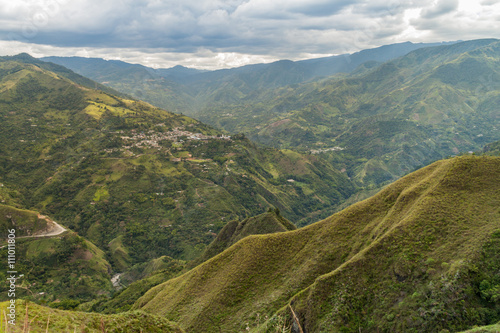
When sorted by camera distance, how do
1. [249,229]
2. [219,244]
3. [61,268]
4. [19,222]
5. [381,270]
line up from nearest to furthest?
[381,270] → [249,229] → [219,244] → [61,268] → [19,222]

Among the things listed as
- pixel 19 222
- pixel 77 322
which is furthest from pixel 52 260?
→ pixel 77 322

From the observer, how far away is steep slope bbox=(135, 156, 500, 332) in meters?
25.9

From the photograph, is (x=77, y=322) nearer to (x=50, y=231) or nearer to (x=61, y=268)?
(x=61, y=268)

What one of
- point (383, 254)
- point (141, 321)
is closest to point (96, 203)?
point (141, 321)

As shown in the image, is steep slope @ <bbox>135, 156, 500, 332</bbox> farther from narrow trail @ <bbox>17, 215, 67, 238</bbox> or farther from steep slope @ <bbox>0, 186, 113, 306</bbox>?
narrow trail @ <bbox>17, 215, 67, 238</bbox>

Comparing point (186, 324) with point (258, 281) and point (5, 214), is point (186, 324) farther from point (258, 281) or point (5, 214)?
point (5, 214)

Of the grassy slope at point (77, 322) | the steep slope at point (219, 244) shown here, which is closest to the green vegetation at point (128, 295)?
the steep slope at point (219, 244)

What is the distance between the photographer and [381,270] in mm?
31719

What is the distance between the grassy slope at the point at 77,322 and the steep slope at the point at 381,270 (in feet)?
40.7

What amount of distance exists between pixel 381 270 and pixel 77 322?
32303mm

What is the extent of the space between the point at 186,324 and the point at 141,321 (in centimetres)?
1906

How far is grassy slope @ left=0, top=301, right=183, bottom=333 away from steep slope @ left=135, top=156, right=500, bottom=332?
40.7ft

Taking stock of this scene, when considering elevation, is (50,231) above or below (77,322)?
below

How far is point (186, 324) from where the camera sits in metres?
43.7
